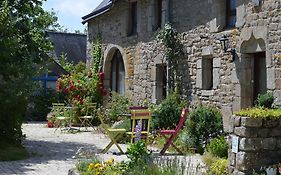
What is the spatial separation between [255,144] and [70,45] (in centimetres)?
2893

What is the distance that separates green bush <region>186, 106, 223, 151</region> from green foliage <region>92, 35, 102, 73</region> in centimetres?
838

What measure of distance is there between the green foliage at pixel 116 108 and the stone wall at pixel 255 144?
307 inches

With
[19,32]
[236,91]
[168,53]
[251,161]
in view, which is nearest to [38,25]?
[19,32]

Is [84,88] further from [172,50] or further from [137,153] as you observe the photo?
[137,153]

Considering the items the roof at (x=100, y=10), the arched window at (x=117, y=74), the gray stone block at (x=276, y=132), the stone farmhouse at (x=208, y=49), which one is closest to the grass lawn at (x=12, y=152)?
the stone farmhouse at (x=208, y=49)

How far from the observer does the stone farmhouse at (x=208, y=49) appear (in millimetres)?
9070

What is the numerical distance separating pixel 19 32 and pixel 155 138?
4.01 meters

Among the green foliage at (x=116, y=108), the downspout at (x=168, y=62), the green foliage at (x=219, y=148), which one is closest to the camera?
the green foliage at (x=219, y=148)

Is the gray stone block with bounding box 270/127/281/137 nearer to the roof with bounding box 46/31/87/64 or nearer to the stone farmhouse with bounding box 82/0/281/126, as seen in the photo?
the stone farmhouse with bounding box 82/0/281/126

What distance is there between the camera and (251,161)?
20.6 ft

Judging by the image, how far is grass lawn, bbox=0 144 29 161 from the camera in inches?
352

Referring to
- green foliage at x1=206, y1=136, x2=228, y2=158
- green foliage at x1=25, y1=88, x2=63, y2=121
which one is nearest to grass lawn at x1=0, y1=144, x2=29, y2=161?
green foliage at x1=206, y1=136, x2=228, y2=158

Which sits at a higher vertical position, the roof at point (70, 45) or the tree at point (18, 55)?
the roof at point (70, 45)

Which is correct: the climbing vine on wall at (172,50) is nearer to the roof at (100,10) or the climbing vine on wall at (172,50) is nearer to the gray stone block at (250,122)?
the roof at (100,10)
